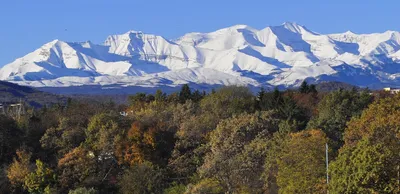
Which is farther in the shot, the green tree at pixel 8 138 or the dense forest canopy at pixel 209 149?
the green tree at pixel 8 138

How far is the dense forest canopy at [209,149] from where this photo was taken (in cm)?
3919

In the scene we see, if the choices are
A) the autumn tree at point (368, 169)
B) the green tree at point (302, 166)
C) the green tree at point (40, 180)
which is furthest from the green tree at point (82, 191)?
the autumn tree at point (368, 169)

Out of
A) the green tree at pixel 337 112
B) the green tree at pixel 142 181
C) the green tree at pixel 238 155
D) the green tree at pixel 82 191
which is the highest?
the green tree at pixel 337 112

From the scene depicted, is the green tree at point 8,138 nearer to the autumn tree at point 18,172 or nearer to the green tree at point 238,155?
the autumn tree at point 18,172

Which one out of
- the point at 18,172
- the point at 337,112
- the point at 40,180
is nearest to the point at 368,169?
the point at 40,180

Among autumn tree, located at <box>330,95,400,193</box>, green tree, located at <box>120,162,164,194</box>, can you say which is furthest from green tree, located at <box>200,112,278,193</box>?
autumn tree, located at <box>330,95,400,193</box>

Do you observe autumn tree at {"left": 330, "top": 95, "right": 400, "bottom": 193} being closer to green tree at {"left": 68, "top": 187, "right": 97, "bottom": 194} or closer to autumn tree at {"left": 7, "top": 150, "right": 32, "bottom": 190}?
green tree at {"left": 68, "top": 187, "right": 97, "bottom": 194}

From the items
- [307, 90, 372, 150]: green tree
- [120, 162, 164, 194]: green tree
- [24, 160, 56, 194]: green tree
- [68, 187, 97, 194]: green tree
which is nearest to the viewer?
[68, 187, 97, 194]: green tree

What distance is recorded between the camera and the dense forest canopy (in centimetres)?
3919

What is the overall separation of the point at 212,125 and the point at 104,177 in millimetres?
10119

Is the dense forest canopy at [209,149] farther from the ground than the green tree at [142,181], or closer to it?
farther from the ground

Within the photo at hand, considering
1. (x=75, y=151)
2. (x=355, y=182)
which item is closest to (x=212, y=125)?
(x=75, y=151)

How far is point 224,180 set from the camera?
159ft

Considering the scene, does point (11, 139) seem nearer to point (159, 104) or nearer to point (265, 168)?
point (159, 104)
